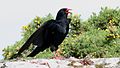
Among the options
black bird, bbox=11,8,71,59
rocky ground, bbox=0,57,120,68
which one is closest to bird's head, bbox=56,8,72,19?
black bird, bbox=11,8,71,59

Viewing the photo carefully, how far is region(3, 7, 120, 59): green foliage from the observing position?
582 inches

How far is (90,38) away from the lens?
15.6 m

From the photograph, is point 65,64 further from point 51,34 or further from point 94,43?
point 94,43

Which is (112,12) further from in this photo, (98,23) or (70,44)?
(70,44)

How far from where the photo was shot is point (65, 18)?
41.3ft

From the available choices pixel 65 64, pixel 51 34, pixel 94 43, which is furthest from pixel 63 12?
pixel 65 64

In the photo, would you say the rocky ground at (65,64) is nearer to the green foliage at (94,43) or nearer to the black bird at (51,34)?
the black bird at (51,34)

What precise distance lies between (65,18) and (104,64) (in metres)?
4.63

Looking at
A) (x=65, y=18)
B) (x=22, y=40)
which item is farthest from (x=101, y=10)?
(x=65, y=18)

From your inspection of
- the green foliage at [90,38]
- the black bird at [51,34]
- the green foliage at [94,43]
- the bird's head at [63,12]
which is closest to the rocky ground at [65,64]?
the black bird at [51,34]

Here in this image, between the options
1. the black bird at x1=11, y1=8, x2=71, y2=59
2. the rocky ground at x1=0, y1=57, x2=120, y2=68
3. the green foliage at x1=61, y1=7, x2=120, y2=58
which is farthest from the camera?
the green foliage at x1=61, y1=7, x2=120, y2=58

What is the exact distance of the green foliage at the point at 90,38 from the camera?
48.5 ft

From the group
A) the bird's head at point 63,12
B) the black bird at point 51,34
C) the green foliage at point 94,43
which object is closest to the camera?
the black bird at point 51,34

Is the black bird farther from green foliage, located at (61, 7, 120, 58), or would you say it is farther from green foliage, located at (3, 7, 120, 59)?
green foliage, located at (61, 7, 120, 58)
